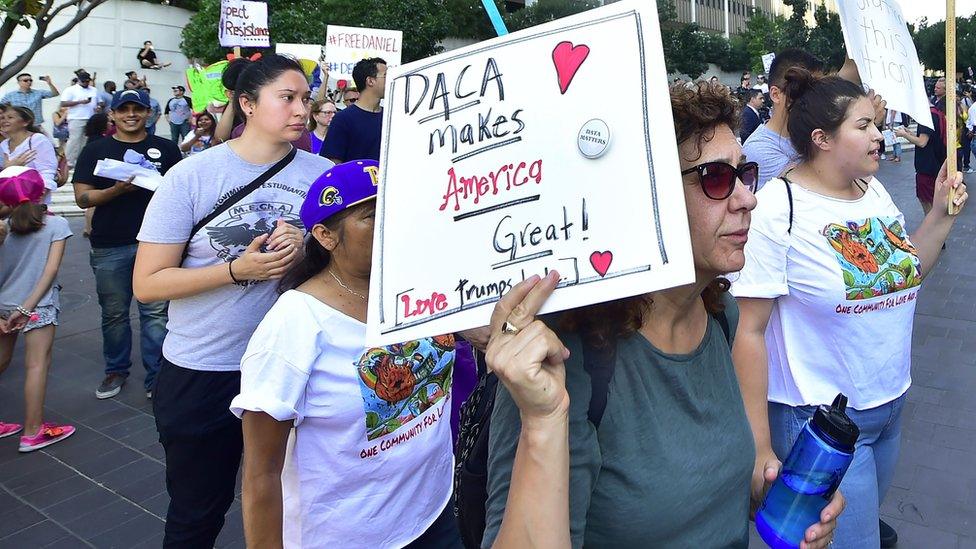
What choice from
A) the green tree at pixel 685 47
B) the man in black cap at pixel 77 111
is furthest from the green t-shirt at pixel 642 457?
the green tree at pixel 685 47

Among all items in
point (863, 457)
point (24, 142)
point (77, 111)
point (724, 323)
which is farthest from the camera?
point (77, 111)

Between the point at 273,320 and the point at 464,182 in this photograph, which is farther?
the point at 273,320

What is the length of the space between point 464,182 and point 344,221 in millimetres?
797

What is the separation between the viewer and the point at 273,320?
6.14 ft

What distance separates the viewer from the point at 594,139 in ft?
3.88

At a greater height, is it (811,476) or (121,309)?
(121,309)

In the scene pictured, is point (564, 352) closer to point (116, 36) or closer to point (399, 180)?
point (399, 180)

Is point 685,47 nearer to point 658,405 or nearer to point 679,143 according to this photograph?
point 679,143

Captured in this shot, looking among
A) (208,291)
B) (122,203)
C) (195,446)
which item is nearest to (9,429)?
(122,203)

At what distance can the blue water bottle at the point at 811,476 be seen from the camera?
1567 millimetres

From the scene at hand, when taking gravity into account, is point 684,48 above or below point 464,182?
above

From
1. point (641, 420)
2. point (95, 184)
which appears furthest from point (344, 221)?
point (95, 184)

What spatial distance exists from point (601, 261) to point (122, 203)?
4.27 metres

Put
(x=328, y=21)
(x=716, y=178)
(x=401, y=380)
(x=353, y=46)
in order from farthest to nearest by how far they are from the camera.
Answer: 1. (x=328, y=21)
2. (x=353, y=46)
3. (x=401, y=380)
4. (x=716, y=178)
